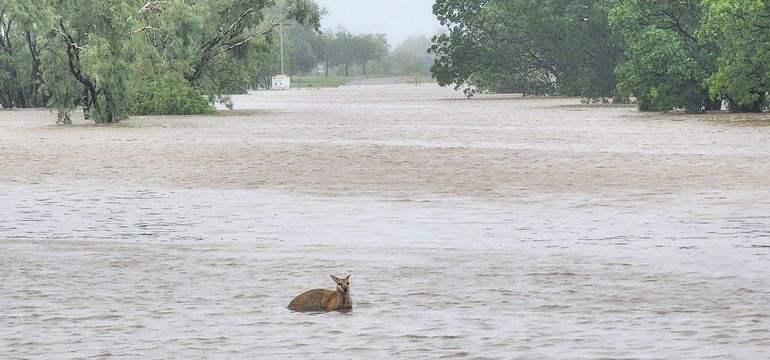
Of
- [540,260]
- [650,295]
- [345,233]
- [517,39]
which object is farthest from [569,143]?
[517,39]

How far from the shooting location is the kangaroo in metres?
11.9

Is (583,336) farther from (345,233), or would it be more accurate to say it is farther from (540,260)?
(345,233)

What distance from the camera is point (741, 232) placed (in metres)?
17.8

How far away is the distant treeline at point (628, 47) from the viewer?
5306 cm

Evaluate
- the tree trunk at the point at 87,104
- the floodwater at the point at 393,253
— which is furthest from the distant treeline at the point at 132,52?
the floodwater at the point at 393,253

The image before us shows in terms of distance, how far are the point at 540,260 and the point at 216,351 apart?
567 cm

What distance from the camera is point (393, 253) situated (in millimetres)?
16172

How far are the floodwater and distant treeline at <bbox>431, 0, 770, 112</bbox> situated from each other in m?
17.9

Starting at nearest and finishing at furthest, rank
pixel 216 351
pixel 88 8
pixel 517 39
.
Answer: pixel 216 351 → pixel 88 8 → pixel 517 39

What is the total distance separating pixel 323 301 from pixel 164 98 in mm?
56364

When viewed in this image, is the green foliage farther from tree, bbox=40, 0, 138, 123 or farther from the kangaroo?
the kangaroo

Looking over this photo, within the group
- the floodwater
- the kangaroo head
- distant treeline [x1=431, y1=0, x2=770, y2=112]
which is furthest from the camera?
distant treeline [x1=431, y1=0, x2=770, y2=112]

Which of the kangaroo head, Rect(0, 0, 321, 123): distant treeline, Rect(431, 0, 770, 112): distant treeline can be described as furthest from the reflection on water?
Rect(431, 0, 770, 112): distant treeline

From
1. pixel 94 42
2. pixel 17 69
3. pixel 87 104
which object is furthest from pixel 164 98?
pixel 17 69
